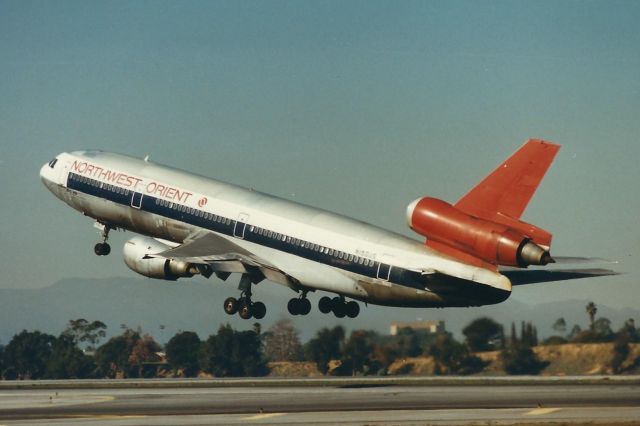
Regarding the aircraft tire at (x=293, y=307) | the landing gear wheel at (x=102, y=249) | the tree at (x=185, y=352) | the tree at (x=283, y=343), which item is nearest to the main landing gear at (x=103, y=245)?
the landing gear wheel at (x=102, y=249)

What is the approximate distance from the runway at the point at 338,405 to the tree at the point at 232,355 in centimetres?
2777

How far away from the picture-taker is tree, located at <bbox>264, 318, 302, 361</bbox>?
407ft

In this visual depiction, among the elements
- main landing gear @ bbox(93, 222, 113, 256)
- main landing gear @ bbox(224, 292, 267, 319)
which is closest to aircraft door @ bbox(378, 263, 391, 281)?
main landing gear @ bbox(224, 292, 267, 319)

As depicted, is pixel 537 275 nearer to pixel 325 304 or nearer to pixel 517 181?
pixel 517 181

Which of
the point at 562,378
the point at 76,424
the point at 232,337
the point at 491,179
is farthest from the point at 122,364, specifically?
the point at 491,179

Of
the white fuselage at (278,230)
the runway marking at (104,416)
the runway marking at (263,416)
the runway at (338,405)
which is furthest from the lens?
the runway marking at (104,416)

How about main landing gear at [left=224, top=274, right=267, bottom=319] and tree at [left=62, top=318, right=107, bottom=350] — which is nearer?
main landing gear at [left=224, top=274, right=267, bottom=319]

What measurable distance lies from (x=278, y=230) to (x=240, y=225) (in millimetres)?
3133

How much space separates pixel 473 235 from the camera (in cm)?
6241

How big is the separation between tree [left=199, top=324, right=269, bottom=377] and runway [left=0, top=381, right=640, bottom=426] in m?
27.8

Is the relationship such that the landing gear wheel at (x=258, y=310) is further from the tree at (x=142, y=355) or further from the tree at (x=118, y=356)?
the tree at (x=118, y=356)

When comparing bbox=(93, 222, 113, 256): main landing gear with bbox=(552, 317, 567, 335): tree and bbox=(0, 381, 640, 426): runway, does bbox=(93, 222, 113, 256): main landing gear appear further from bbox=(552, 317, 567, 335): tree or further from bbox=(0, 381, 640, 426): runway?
bbox=(552, 317, 567, 335): tree

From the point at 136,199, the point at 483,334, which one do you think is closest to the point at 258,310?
the point at 136,199

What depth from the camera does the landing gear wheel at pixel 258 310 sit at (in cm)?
7431
